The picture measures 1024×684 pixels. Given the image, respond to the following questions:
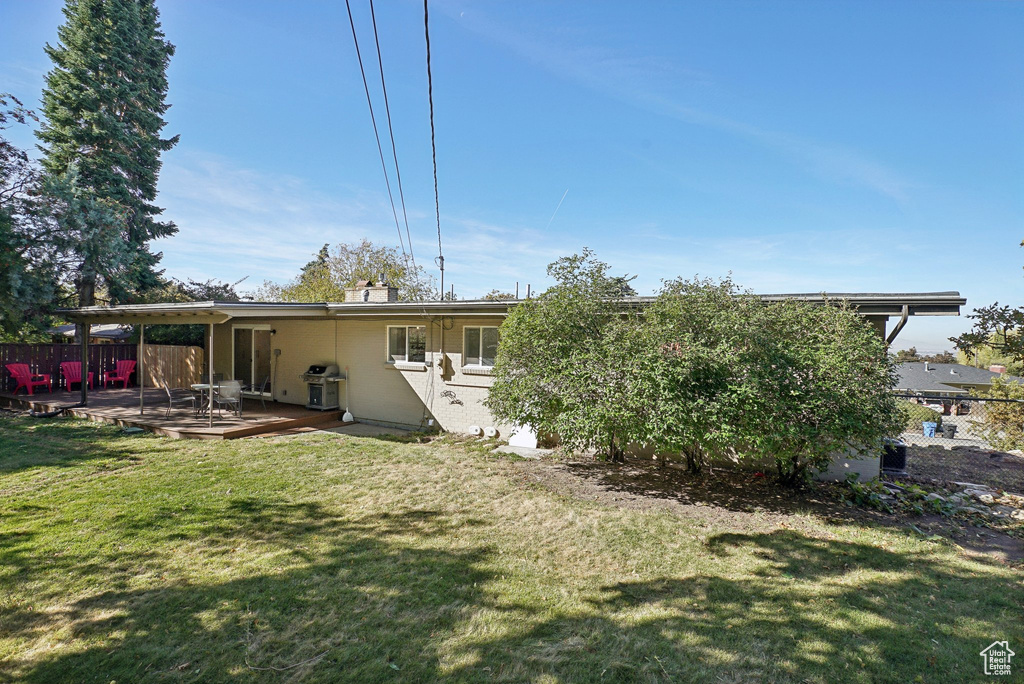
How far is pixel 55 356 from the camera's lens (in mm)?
14094

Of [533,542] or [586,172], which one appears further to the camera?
[586,172]

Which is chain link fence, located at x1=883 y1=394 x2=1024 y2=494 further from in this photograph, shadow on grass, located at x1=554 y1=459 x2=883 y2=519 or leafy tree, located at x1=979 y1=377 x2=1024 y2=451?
shadow on grass, located at x1=554 y1=459 x2=883 y2=519

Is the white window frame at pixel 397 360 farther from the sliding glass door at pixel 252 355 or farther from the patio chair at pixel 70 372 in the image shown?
the patio chair at pixel 70 372

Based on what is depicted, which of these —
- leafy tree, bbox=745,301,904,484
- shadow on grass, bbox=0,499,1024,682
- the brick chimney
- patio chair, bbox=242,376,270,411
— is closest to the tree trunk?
patio chair, bbox=242,376,270,411

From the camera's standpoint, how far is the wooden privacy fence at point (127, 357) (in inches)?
542

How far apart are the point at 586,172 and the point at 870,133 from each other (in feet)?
22.1

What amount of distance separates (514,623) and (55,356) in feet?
61.0

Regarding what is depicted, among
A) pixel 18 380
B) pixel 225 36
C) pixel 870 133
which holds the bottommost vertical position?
pixel 18 380

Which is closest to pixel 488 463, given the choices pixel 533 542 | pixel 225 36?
pixel 533 542

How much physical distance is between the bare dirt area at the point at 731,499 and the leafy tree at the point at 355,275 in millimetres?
23979

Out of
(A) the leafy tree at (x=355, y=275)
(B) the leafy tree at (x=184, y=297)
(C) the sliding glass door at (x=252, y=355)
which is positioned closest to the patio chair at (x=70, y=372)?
(B) the leafy tree at (x=184, y=297)

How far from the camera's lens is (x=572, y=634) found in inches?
121

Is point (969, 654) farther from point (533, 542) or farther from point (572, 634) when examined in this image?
point (533, 542)

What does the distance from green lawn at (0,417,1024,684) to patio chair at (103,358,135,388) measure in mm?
11630
